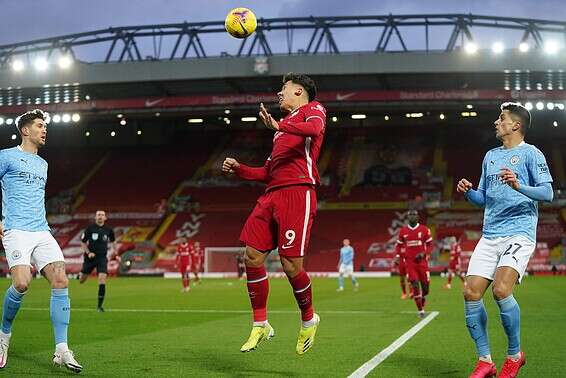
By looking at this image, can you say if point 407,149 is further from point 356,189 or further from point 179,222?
point 179,222

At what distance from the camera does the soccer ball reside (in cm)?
1077

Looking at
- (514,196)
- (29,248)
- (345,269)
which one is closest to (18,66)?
(345,269)

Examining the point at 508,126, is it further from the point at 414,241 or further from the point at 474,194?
the point at 414,241

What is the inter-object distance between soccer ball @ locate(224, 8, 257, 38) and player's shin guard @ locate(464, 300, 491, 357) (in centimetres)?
482

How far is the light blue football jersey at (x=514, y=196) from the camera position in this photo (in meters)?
7.75

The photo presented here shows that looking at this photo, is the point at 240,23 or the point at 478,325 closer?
the point at 478,325

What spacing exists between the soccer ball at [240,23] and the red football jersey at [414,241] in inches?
355

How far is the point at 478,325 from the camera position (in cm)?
784

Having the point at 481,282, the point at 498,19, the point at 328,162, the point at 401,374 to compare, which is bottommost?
the point at 401,374

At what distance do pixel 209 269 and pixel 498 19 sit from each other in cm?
2128

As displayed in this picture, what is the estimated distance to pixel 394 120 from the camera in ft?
184

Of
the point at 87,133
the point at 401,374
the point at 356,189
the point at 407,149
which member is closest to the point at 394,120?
the point at 407,149

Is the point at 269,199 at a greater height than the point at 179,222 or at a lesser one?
lesser

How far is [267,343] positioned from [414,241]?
8429 mm
